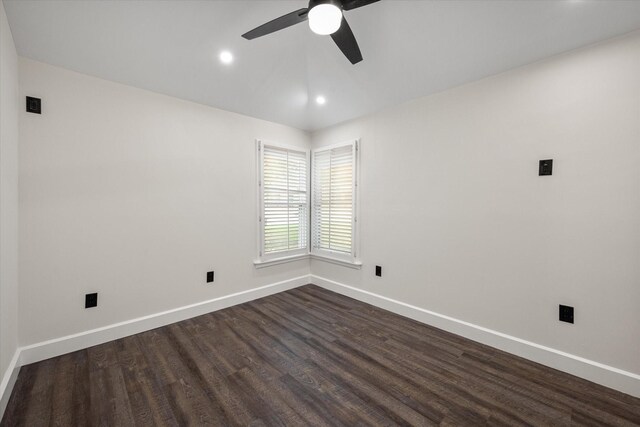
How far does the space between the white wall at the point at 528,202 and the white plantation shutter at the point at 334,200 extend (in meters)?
0.53

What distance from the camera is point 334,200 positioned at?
148 inches

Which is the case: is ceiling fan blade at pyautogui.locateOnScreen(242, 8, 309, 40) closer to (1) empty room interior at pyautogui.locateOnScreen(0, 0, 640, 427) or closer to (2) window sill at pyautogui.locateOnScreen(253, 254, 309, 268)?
(1) empty room interior at pyautogui.locateOnScreen(0, 0, 640, 427)

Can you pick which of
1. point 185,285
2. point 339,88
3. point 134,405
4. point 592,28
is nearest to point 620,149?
point 592,28

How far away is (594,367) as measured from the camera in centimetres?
192

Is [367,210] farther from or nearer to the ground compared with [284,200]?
nearer to the ground

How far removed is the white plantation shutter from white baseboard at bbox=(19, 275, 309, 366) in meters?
1.03

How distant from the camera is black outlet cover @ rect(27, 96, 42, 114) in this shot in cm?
209

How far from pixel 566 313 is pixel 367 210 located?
2.00m

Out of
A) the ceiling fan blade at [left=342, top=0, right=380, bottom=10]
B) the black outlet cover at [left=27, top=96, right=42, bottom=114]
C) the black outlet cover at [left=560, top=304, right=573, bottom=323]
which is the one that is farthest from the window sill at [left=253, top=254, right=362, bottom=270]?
the ceiling fan blade at [left=342, top=0, right=380, bottom=10]

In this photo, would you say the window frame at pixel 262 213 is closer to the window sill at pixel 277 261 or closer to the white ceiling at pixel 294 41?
the window sill at pixel 277 261

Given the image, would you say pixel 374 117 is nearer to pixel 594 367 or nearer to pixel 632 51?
pixel 632 51

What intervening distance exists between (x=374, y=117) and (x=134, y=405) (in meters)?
3.38

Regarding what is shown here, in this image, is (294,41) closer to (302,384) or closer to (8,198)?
(8,198)

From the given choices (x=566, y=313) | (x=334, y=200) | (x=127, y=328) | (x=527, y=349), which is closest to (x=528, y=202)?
(x=566, y=313)
